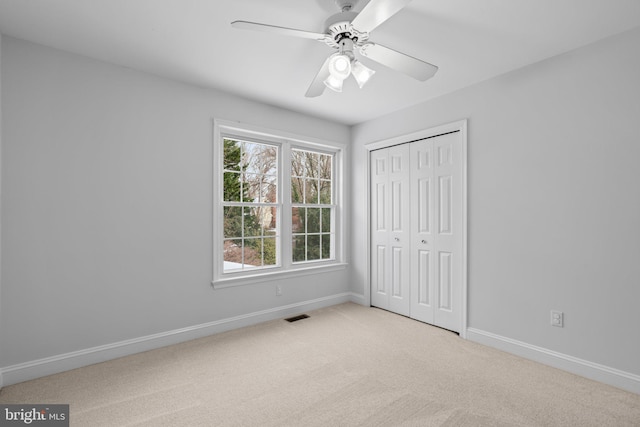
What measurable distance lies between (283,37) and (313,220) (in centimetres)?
239

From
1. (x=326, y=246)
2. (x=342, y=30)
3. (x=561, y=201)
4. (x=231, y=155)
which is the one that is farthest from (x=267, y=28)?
(x=326, y=246)

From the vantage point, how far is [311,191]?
4230 millimetres

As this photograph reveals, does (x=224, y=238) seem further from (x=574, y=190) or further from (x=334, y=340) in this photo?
(x=574, y=190)

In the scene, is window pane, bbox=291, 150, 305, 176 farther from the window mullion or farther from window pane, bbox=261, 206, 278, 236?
window pane, bbox=261, 206, 278, 236

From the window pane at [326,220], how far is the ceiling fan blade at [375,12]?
2.88 meters

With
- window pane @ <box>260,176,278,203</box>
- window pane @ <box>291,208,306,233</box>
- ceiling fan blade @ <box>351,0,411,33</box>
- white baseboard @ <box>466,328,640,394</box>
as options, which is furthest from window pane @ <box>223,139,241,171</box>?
white baseboard @ <box>466,328,640,394</box>

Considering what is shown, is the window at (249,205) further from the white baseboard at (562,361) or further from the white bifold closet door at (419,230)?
the white baseboard at (562,361)

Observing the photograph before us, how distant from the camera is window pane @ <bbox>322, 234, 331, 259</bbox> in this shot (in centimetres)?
437

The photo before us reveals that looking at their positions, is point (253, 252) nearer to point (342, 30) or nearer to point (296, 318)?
point (296, 318)

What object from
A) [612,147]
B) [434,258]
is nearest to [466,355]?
[434,258]

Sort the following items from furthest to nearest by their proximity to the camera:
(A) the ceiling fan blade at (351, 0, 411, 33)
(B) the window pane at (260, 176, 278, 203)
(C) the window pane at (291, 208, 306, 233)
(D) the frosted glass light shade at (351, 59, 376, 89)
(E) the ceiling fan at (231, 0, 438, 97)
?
(C) the window pane at (291, 208, 306, 233)
(B) the window pane at (260, 176, 278, 203)
(D) the frosted glass light shade at (351, 59, 376, 89)
(E) the ceiling fan at (231, 0, 438, 97)
(A) the ceiling fan blade at (351, 0, 411, 33)

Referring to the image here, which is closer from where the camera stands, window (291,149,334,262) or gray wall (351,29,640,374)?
gray wall (351,29,640,374)

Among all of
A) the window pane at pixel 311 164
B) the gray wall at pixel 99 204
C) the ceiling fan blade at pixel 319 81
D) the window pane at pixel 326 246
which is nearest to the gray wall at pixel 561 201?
the ceiling fan blade at pixel 319 81

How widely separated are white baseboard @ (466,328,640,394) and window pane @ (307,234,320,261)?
198cm
